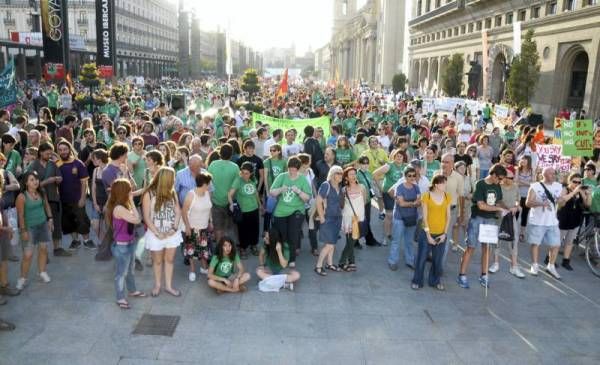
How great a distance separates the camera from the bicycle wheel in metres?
8.23

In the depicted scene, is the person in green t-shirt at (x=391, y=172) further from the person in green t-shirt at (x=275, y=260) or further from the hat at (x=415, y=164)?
the person in green t-shirt at (x=275, y=260)

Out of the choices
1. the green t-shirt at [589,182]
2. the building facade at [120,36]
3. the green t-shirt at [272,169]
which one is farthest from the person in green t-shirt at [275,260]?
the building facade at [120,36]

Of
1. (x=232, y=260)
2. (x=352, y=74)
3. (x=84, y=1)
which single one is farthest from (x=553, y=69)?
(x=352, y=74)

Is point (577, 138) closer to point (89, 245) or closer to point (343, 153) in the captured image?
point (343, 153)

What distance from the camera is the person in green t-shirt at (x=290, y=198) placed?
7.54m

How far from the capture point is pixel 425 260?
7301 mm

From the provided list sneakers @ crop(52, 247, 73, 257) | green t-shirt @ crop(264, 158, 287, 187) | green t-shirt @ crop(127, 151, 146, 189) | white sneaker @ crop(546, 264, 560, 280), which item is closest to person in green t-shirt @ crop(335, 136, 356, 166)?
green t-shirt @ crop(264, 158, 287, 187)

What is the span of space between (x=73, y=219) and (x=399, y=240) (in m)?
5.19

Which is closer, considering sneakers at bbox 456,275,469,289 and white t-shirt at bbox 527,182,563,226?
sneakers at bbox 456,275,469,289

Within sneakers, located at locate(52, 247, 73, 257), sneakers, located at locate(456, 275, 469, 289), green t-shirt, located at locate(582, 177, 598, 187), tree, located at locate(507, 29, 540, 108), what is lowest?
sneakers, located at locate(456, 275, 469, 289)

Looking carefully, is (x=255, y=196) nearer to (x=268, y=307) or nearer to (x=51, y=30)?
(x=268, y=307)

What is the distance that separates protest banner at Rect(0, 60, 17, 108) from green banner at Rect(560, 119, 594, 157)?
12202mm

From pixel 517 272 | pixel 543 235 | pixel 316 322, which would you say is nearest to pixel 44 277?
pixel 316 322

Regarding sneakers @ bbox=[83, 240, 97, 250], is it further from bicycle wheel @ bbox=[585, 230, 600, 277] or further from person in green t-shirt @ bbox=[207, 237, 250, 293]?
bicycle wheel @ bbox=[585, 230, 600, 277]
